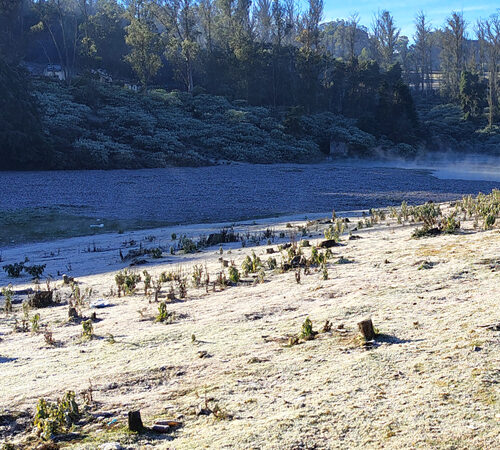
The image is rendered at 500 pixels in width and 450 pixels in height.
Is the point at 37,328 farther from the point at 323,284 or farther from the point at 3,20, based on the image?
the point at 3,20

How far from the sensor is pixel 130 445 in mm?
2910

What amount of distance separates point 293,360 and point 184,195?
1659cm

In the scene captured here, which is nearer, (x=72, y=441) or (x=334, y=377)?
(x=72, y=441)

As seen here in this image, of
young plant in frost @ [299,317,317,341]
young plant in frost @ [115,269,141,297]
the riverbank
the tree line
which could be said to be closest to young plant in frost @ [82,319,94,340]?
the riverbank

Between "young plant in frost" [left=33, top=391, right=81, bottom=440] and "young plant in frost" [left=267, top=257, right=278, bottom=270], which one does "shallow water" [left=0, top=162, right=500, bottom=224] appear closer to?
"young plant in frost" [left=267, top=257, right=278, bottom=270]

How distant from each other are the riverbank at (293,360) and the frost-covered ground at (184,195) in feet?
30.0

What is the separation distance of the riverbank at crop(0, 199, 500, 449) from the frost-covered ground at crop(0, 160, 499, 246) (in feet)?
30.0

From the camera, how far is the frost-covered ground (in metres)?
15.6

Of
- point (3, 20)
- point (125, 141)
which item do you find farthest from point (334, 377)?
point (3, 20)

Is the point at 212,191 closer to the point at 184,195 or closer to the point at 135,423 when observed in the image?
the point at 184,195

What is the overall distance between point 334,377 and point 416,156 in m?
40.5

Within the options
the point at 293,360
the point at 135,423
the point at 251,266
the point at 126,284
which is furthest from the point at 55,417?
the point at 251,266

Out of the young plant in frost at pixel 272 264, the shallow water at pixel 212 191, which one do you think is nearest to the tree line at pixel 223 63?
the shallow water at pixel 212 191

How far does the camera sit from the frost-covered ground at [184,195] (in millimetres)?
15555
